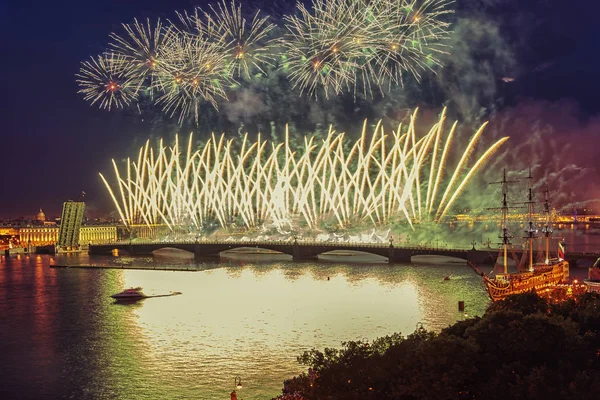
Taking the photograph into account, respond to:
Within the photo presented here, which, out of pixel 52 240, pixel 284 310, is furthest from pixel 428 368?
pixel 52 240

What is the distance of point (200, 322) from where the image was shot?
44.9m

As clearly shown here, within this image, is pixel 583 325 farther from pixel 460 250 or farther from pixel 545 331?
pixel 460 250

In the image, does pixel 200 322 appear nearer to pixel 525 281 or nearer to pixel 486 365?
pixel 525 281

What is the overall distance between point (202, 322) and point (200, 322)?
14 centimetres

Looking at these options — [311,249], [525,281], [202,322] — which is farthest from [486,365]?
[311,249]

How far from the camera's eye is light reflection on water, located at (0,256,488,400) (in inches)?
1215

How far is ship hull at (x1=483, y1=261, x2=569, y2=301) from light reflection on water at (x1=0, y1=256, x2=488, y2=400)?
7.36 feet

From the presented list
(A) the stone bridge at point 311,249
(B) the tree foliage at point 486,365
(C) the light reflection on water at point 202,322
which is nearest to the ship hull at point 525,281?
(C) the light reflection on water at point 202,322

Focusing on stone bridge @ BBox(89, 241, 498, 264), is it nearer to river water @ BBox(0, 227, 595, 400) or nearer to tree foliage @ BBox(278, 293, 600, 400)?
river water @ BBox(0, 227, 595, 400)

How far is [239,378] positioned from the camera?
29.0m

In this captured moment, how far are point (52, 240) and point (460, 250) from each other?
5221 inches

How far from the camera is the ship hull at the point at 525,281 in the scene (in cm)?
4681

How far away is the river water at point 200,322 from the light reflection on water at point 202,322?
10 centimetres

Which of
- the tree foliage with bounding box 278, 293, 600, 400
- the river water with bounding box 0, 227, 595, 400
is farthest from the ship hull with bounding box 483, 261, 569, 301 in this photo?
the tree foliage with bounding box 278, 293, 600, 400
